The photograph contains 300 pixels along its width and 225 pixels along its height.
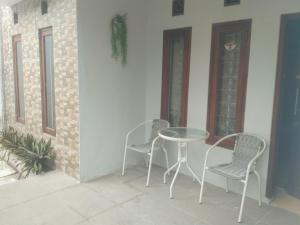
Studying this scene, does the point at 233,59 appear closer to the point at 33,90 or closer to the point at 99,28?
the point at 99,28

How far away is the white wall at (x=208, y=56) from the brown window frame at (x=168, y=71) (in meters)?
0.07

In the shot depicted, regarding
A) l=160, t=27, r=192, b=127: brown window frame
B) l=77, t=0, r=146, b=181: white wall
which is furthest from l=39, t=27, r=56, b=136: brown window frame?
l=160, t=27, r=192, b=127: brown window frame

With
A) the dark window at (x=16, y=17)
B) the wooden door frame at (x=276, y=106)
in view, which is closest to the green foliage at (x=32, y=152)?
the dark window at (x=16, y=17)

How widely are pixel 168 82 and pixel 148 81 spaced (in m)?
0.38

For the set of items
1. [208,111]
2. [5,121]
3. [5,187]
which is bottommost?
[5,187]

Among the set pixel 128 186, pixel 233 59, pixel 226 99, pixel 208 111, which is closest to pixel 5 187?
pixel 128 186

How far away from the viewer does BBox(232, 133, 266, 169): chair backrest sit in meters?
2.92

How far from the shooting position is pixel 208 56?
3.37 m

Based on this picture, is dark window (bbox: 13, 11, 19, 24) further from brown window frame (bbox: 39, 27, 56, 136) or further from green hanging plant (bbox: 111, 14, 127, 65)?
green hanging plant (bbox: 111, 14, 127, 65)

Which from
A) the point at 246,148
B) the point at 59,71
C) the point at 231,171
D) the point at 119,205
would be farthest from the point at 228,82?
the point at 59,71

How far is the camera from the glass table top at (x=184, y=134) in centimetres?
309

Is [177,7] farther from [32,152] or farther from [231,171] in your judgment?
[32,152]

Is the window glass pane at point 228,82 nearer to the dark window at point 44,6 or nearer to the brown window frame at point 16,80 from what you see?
the dark window at point 44,6

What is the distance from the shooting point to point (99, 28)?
3.47 meters
